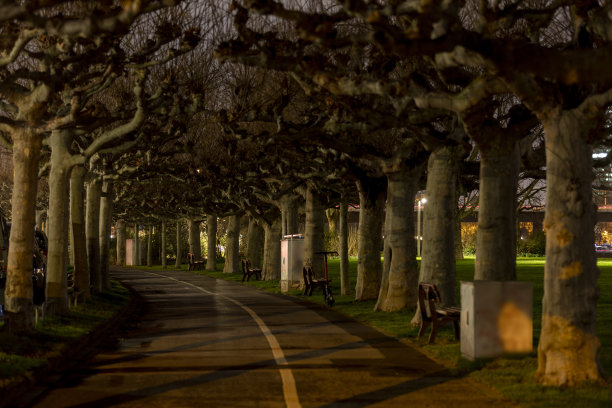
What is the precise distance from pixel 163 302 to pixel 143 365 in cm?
1648

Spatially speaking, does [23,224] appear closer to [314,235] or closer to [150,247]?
[314,235]

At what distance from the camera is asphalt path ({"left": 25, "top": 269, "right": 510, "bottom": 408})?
→ 10.5m

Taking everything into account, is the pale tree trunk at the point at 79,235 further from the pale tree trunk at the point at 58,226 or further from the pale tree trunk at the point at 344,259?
the pale tree trunk at the point at 344,259

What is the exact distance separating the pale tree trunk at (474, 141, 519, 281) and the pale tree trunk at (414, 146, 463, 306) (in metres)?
4.14

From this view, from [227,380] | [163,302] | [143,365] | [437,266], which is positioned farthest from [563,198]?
[163,302]

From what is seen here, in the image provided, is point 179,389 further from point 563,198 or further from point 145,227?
point 145,227

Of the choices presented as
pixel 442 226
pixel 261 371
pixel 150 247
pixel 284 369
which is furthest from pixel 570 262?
pixel 150 247

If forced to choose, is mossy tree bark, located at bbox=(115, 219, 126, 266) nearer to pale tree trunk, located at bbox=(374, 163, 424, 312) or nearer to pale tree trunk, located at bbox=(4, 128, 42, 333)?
pale tree trunk, located at bbox=(374, 163, 424, 312)

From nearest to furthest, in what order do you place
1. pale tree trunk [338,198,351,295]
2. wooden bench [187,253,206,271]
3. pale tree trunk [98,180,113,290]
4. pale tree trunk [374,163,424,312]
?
pale tree trunk [374,163,424,312] → pale tree trunk [338,198,351,295] → pale tree trunk [98,180,113,290] → wooden bench [187,253,206,271]

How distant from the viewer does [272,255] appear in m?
48.4

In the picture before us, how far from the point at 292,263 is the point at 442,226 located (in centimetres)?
1718

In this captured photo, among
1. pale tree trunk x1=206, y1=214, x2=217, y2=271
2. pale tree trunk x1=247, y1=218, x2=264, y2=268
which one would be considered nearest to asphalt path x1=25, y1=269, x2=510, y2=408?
pale tree trunk x1=247, y1=218, x2=264, y2=268

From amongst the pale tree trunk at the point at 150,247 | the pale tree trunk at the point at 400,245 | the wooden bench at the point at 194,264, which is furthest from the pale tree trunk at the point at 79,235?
the pale tree trunk at the point at 150,247

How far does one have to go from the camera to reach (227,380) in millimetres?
12016
